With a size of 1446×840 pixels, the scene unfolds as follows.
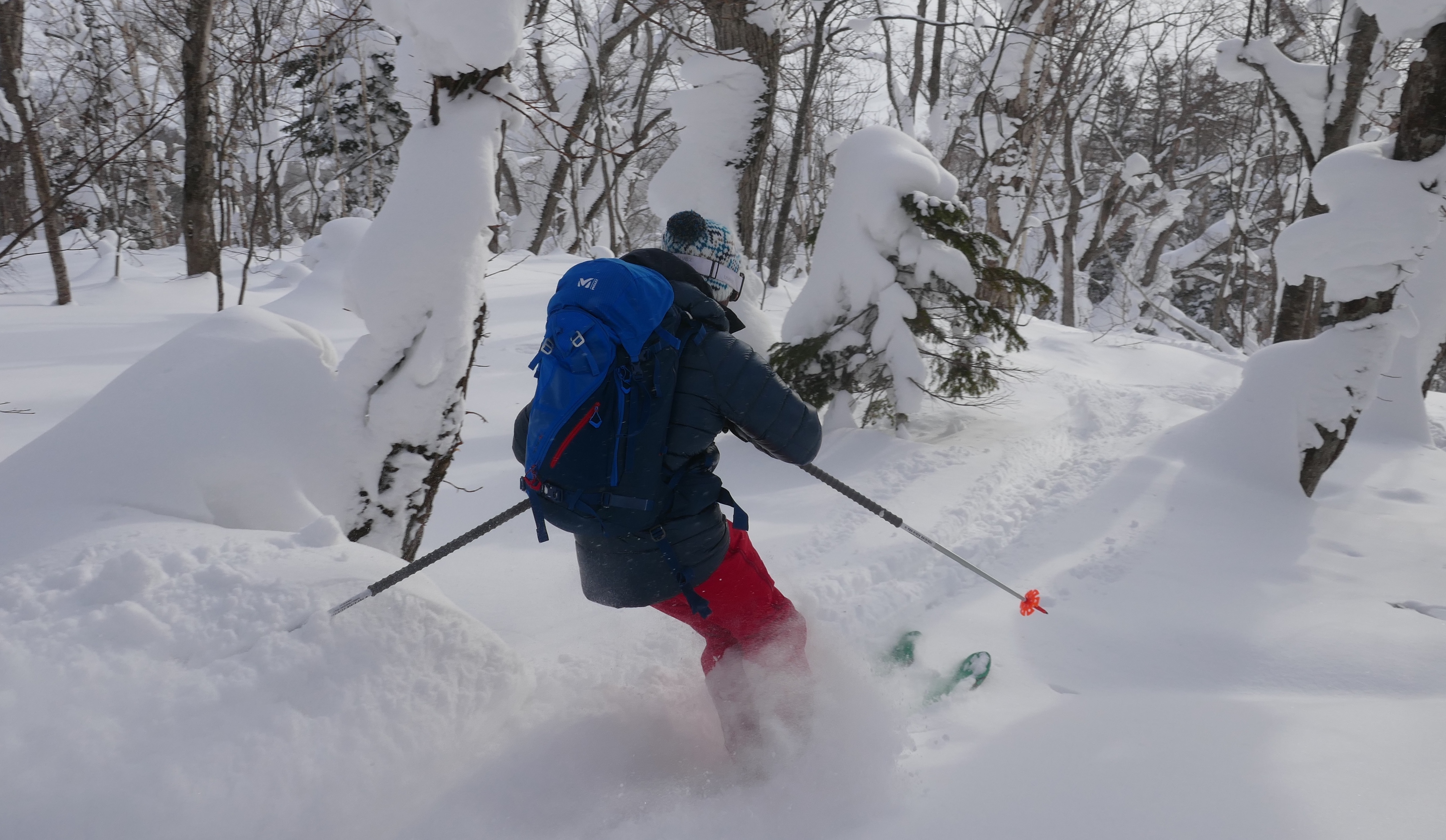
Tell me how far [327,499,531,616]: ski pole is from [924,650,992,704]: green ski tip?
1711 mm

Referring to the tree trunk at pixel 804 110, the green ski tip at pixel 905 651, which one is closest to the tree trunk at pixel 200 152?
the tree trunk at pixel 804 110

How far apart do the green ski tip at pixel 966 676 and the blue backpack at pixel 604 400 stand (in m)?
1.46

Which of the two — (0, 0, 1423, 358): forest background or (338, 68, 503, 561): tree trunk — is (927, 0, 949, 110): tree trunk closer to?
(0, 0, 1423, 358): forest background

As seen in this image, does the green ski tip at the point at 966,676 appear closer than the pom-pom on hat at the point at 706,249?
No

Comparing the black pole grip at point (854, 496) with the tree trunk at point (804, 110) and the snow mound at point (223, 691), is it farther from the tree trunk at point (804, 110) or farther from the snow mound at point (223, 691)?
the tree trunk at point (804, 110)

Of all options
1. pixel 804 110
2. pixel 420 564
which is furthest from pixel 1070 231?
pixel 420 564

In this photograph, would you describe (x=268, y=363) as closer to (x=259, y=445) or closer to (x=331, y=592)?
(x=259, y=445)

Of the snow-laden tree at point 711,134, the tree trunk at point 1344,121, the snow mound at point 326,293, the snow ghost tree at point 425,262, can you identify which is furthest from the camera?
the snow mound at point 326,293

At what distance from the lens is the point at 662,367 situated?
216 cm

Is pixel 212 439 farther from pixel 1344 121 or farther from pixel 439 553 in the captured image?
pixel 1344 121

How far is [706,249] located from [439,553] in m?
1.34

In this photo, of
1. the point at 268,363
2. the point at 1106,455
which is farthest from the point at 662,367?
the point at 1106,455

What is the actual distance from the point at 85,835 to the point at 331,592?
0.85 metres

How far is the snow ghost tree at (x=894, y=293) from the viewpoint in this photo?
6121 mm
